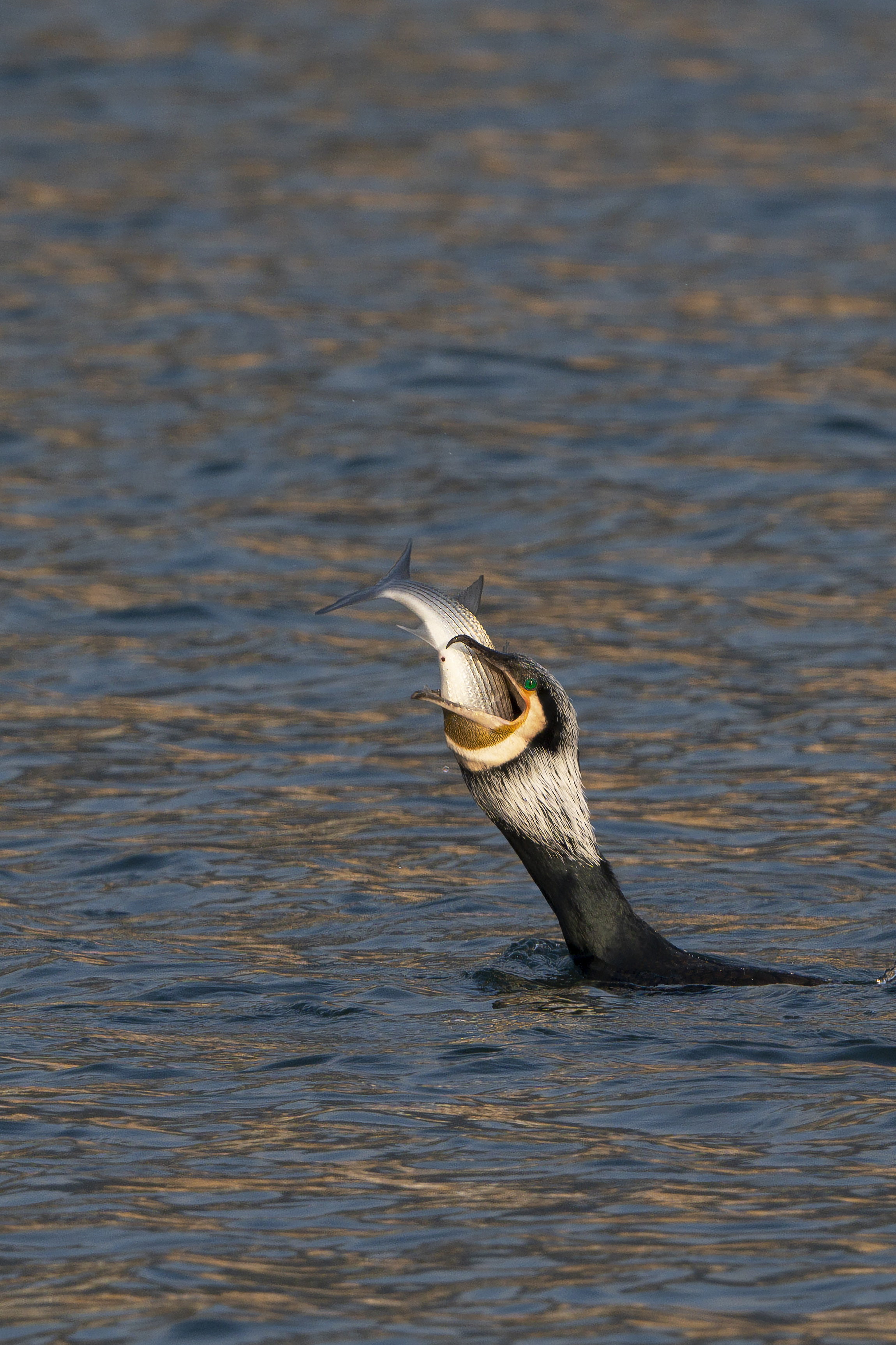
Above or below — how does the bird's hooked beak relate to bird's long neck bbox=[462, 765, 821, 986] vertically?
above

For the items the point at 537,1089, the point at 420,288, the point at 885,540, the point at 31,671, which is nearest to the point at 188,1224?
the point at 537,1089

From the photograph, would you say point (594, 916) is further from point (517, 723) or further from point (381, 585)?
point (381, 585)

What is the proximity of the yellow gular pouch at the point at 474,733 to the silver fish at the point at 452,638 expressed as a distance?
4 centimetres

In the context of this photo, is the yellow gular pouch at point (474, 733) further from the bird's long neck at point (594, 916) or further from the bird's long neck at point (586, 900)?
the bird's long neck at point (594, 916)

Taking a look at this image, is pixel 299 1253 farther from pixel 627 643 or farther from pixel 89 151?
pixel 89 151

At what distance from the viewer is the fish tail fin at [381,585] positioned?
656 centimetres

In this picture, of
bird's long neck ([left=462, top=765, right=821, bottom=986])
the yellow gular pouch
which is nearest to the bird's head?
the yellow gular pouch

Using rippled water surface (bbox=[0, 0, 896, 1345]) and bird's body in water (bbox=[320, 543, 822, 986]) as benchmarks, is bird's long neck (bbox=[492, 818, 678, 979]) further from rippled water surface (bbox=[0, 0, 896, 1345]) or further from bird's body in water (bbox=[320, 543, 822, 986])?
rippled water surface (bbox=[0, 0, 896, 1345])

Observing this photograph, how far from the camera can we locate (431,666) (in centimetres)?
1222

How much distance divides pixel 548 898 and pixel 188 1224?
7.10ft

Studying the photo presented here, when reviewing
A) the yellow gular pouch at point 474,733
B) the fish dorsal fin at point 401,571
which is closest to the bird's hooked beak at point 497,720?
the yellow gular pouch at point 474,733

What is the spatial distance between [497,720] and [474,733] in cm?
10

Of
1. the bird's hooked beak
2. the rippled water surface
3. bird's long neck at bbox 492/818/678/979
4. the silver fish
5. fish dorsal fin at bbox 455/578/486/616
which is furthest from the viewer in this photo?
bird's long neck at bbox 492/818/678/979

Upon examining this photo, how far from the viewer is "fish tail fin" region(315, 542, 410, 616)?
656cm
